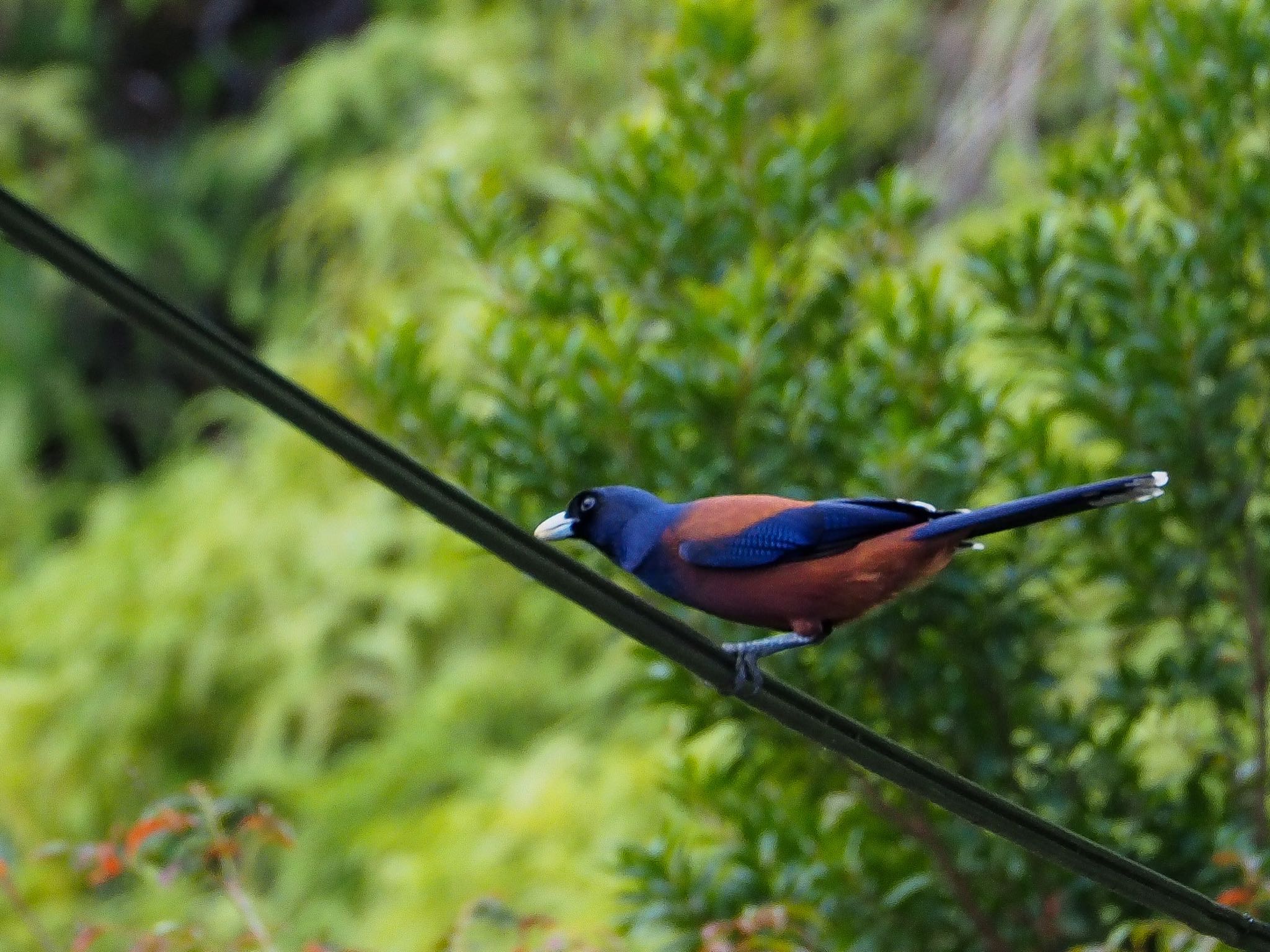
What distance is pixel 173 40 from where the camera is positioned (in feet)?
34.3

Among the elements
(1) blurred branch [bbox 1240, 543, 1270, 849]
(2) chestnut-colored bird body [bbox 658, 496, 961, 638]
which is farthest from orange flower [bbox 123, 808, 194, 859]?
(1) blurred branch [bbox 1240, 543, 1270, 849]

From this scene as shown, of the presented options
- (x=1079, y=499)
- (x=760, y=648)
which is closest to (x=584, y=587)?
(x=1079, y=499)

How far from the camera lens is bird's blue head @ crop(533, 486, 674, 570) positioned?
93.5 inches

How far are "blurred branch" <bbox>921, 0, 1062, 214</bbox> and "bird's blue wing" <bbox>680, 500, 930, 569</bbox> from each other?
9.52 ft

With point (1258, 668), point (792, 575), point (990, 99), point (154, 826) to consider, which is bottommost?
point (154, 826)

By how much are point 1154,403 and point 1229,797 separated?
0.76 m

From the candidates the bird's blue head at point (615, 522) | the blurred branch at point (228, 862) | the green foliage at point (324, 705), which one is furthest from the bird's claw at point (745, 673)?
the green foliage at point (324, 705)

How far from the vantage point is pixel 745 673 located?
186cm

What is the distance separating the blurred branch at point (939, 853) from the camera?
292 centimetres

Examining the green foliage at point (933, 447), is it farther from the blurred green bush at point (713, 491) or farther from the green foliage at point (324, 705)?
the green foliage at point (324, 705)

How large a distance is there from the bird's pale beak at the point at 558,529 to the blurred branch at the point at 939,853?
2.74ft

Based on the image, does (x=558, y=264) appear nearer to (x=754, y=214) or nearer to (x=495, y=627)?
(x=754, y=214)

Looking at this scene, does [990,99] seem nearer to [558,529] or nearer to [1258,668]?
[1258,668]

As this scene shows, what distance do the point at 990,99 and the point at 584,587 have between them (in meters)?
4.20
